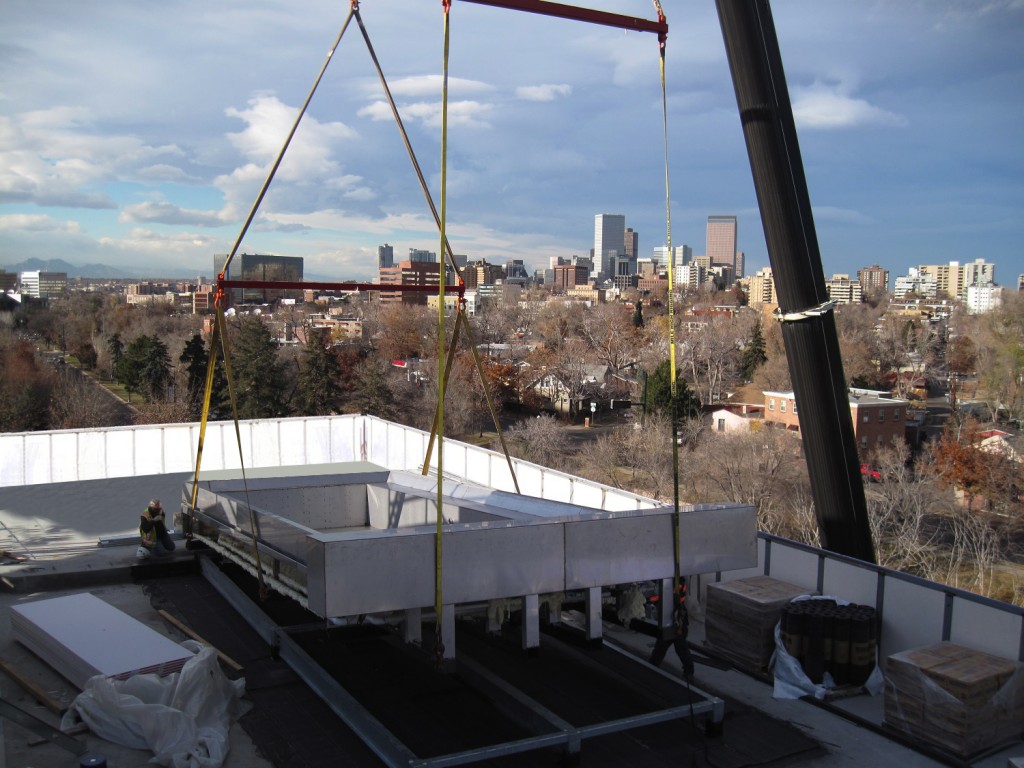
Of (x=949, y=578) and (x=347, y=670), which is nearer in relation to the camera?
(x=347, y=670)

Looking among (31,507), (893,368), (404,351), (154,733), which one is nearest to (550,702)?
(154,733)

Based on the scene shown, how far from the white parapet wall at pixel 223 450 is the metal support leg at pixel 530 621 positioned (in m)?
10.2

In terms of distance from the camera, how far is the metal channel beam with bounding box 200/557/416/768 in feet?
20.4

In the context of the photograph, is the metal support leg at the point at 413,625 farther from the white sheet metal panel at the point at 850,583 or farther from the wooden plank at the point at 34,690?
the white sheet metal panel at the point at 850,583

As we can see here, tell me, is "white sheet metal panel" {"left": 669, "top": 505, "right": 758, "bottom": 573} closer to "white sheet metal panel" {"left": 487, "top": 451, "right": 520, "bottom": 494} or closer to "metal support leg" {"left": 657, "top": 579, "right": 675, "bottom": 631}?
"metal support leg" {"left": 657, "top": 579, "right": 675, "bottom": 631}

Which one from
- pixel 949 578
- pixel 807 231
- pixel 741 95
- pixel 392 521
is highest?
pixel 741 95

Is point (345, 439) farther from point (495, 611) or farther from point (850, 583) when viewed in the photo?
point (495, 611)

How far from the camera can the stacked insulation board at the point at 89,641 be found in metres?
7.52

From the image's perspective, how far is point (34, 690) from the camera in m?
7.55

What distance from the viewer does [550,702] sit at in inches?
286

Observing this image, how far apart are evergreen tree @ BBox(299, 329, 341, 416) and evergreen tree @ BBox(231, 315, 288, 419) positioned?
4.39 ft

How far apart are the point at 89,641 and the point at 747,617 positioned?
642cm

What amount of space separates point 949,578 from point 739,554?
102 ft

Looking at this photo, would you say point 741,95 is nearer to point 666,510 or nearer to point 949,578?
point 666,510
